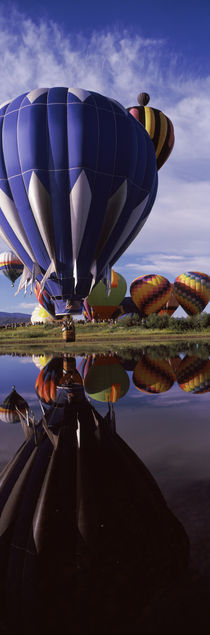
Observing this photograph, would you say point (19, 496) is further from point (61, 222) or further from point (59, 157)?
point (59, 157)

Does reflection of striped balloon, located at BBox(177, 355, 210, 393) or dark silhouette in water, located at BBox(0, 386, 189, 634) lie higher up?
reflection of striped balloon, located at BBox(177, 355, 210, 393)

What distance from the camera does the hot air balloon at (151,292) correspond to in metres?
52.1

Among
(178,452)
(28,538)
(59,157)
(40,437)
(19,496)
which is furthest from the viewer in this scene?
(59,157)

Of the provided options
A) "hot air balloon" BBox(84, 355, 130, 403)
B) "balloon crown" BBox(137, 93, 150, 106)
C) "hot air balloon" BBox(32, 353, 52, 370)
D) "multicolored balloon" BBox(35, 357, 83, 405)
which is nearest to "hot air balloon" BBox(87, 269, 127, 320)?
"balloon crown" BBox(137, 93, 150, 106)

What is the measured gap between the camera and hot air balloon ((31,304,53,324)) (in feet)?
184

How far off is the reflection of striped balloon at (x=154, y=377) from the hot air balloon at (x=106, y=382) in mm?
407

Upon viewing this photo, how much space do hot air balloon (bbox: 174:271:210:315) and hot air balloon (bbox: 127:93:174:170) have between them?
89.8 ft

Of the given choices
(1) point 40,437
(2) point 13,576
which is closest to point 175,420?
(1) point 40,437

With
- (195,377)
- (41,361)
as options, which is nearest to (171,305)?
(41,361)

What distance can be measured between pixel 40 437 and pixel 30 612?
373 centimetres

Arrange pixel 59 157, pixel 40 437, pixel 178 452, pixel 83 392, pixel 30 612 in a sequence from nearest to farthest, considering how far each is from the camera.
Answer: pixel 30 612 → pixel 178 452 → pixel 40 437 → pixel 83 392 → pixel 59 157

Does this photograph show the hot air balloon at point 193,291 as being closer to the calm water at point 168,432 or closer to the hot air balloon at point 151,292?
the hot air balloon at point 151,292

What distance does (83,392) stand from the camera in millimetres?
9695

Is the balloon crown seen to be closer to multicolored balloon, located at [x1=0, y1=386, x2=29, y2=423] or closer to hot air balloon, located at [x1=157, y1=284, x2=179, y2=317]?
multicolored balloon, located at [x1=0, y1=386, x2=29, y2=423]
